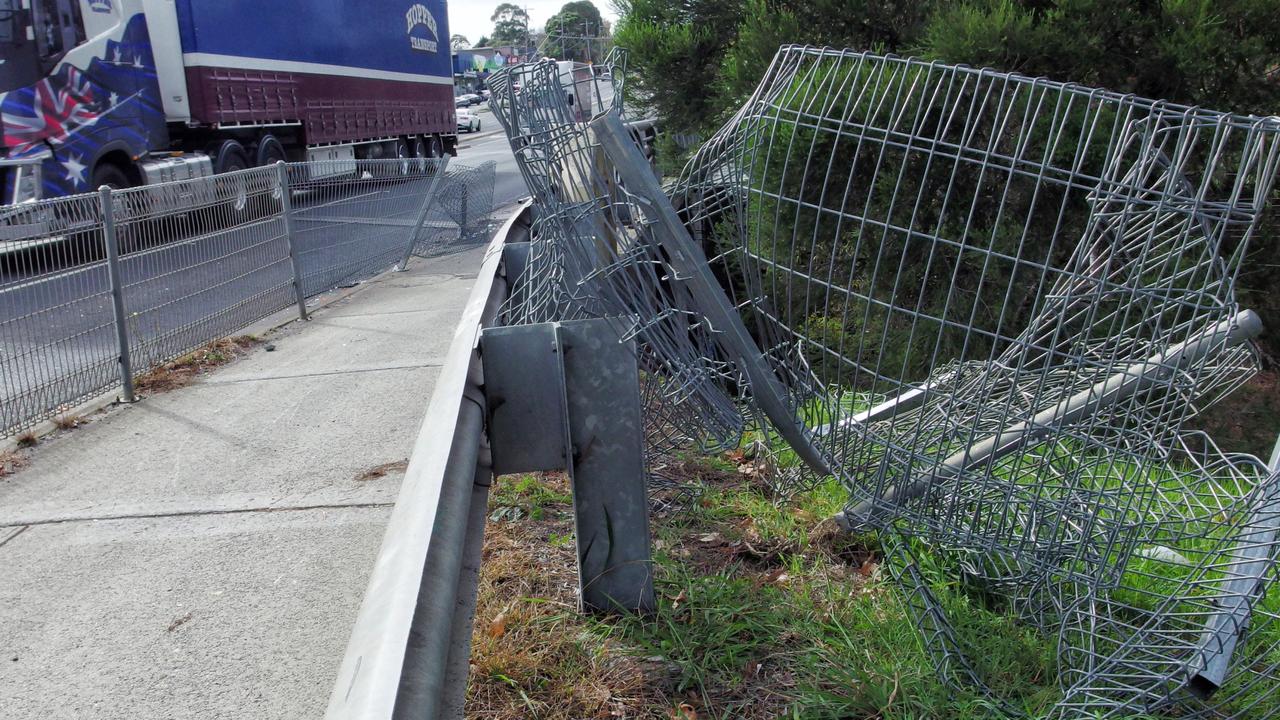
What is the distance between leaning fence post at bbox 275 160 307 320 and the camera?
30.6 ft

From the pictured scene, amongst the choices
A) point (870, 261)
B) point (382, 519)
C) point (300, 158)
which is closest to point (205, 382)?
point (382, 519)

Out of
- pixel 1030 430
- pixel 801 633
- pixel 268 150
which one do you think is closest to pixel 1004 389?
pixel 1030 430

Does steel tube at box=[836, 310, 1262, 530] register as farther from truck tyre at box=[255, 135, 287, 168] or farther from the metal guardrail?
truck tyre at box=[255, 135, 287, 168]

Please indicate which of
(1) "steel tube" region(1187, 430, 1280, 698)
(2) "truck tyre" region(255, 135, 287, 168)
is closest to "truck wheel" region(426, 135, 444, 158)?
(2) "truck tyre" region(255, 135, 287, 168)

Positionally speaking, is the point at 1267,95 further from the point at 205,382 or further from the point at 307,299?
the point at 307,299

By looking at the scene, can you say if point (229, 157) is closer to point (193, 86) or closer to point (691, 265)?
point (193, 86)

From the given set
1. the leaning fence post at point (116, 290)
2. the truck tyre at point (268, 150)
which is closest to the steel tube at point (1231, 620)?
the leaning fence post at point (116, 290)

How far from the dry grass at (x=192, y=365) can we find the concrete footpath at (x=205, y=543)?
167 mm

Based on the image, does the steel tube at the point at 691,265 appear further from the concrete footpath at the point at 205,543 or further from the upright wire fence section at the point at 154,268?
the upright wire fence section at the point at 154,268

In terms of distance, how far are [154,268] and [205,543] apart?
12.0 feet

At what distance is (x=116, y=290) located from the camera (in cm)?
671

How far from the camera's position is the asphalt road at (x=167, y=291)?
5988mm

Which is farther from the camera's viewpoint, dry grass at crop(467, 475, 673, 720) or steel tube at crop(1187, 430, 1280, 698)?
dry grass at crop(467, 475, 673, 720)

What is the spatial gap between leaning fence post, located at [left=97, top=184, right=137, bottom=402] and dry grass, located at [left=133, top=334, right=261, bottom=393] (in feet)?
0.76
